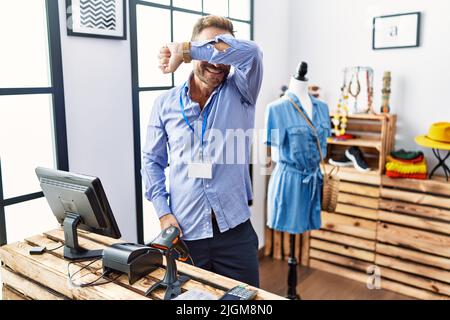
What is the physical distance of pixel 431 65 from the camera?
323 cm

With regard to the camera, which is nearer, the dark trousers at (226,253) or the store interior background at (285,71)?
the dark trousers at (226,253)

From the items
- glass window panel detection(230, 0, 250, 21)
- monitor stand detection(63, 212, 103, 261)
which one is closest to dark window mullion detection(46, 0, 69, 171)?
monitor stand detection(63, 212, 103, 261)

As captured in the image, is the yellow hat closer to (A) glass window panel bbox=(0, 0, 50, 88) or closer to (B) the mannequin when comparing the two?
(B) the mannequin

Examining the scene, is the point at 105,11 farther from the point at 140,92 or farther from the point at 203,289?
the point at 203,289

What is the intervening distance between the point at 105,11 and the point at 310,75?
83.9 inches

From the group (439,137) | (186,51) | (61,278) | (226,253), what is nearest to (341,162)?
(439,137)

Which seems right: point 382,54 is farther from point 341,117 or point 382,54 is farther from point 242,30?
point 242,30

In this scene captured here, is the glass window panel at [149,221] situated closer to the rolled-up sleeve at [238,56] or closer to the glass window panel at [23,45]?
the glass window panel at [23,45]

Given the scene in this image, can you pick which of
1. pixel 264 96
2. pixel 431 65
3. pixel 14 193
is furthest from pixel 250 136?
pixel 431 65

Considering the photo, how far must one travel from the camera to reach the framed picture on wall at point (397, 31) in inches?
127

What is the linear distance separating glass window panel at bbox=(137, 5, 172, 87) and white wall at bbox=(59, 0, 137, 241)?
0.67 ft

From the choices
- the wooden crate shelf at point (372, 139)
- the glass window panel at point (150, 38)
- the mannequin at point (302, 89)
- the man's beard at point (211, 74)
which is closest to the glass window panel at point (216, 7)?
the glass window panel at point (150, 38)

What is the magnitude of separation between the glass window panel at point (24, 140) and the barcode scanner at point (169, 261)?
3.45 ft

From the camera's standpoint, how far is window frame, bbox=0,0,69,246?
197 cm
